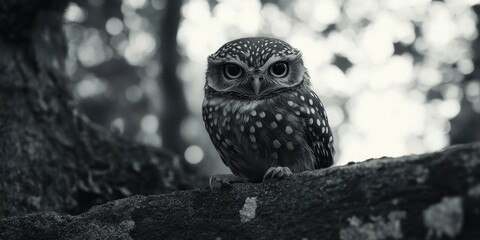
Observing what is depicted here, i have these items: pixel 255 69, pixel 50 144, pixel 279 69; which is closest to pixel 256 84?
pixel 255 69

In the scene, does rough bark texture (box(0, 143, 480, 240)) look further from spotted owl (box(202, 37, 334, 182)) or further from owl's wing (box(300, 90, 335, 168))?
owl's wing (box(300, 90, 335, 168))

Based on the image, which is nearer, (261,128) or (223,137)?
(261,128)

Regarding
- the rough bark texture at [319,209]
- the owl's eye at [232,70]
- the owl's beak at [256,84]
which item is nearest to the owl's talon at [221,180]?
the rough bark texture at [319,209]

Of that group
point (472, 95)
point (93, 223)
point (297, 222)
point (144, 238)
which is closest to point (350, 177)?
point (297, 222)

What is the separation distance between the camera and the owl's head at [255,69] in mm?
3229

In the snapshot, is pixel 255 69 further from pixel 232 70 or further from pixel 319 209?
pixel 319 209

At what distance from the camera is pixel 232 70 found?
3410 mm

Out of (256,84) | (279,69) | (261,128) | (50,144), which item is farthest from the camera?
(50,144)

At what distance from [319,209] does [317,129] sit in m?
1.13

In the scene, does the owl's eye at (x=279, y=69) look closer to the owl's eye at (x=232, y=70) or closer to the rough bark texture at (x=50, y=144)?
the owl's eye at (x=232, y=70)

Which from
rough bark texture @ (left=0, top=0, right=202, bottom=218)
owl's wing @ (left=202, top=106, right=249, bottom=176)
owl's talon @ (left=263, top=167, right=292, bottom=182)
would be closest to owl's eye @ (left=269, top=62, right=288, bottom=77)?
owl's wing @ (left=202, top=106, right=249, bottom=176)

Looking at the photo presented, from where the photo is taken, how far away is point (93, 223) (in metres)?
2.66

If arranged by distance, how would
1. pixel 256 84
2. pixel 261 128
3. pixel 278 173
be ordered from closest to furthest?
1. pixel 278 173
2. pixel 261 128
3. pixel 256 84

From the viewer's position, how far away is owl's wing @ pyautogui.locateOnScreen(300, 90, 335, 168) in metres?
3.19
